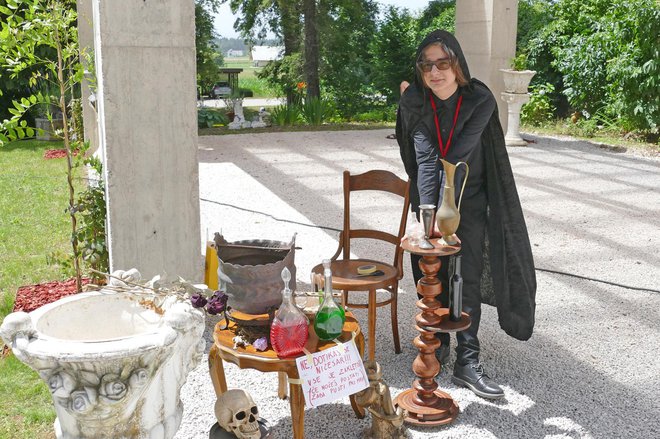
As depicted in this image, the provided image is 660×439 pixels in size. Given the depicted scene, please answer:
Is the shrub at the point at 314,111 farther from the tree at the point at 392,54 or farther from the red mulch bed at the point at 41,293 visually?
the red mulch bed at the point at 41,293

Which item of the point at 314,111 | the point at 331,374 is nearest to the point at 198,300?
the point at 331,374

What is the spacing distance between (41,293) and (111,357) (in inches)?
104

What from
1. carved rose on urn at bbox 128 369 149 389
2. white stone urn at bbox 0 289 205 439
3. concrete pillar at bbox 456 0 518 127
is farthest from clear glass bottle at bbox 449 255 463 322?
concrete pillar at bbox 456 0 518 127

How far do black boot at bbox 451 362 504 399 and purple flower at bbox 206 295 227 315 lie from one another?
1.39 m

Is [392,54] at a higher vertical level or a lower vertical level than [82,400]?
higher

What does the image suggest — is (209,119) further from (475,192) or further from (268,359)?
(268,359)

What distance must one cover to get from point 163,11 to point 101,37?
341 mm

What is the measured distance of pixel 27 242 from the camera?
5.95 metres

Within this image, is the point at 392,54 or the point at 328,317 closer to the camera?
the point at 328,317

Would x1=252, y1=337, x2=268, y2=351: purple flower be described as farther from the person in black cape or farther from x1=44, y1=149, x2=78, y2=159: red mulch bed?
x1=44, y1=149, x2=78, y2=159: red mulch bed

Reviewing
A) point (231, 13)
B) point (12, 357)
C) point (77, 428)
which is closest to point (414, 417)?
point (77, 428)

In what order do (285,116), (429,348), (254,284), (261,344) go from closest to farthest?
(261,344) → (254,284) → (429,348) → (285,116)

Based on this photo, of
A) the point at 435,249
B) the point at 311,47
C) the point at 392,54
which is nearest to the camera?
the point at 435,249

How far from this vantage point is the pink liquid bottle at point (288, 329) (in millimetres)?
2602
